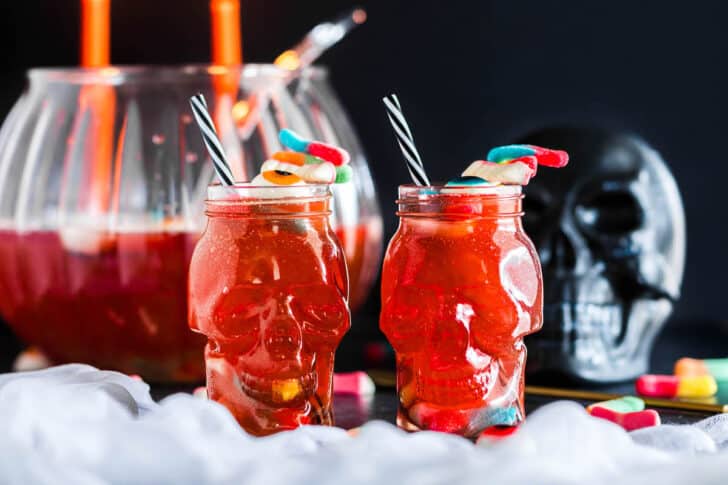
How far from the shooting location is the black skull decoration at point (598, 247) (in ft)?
5.59

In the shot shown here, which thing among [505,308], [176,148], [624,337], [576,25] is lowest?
[624,337]

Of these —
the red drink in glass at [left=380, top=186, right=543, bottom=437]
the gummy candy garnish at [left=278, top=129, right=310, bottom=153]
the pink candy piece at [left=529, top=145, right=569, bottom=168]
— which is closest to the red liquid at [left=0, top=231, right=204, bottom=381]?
the gummy candy garnish at [left=278, top=129, right=310, bottom=153]

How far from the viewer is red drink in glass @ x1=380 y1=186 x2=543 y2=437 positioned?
4.24 ft

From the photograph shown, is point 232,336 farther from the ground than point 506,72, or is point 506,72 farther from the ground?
point 506,72

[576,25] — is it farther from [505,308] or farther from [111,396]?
[111,396]

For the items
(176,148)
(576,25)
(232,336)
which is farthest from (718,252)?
(232,336)

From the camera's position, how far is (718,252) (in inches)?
90.0

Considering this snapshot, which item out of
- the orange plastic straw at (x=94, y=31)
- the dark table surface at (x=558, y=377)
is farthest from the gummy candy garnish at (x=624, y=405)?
the orange plastic straw at (x=94, y=31)

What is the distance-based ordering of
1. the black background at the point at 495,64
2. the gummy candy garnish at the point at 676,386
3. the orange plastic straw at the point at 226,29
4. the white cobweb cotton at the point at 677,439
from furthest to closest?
the black background at the point at 495,64
the orange plastic straw at the point at 226,29
the gummy candy garnish at the point at 676,386
the white cobweb cotton at the point at 677,439

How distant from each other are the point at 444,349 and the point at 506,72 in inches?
44.5

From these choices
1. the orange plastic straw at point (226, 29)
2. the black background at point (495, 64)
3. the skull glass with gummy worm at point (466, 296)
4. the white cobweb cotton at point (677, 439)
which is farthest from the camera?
the black background at point (495, 64)

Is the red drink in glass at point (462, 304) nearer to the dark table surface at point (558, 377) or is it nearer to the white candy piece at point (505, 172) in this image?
the white candy piece at point (505, 172)

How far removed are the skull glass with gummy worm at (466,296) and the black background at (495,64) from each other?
0.91m

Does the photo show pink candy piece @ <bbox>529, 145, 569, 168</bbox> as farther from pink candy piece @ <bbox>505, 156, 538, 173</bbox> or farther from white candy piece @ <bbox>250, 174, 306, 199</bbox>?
white candy piece @ <bbox>250, 174, 306, 199</bbox>
